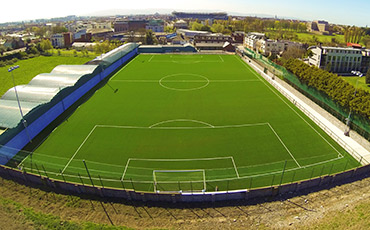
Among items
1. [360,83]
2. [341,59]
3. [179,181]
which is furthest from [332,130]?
[341,59]

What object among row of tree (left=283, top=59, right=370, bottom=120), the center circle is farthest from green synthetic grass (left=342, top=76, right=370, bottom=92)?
the center circle

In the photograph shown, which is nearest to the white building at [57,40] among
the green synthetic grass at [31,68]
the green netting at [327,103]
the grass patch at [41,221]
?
the green synthetic grass at [31,68]

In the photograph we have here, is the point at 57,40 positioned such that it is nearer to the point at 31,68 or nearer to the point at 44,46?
the point at 44,46

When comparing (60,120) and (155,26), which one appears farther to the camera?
(155,26)

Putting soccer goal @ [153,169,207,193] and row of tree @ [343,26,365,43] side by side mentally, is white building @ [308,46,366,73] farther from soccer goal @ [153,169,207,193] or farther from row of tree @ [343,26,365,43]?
row of tree @ [343,26,365,43]

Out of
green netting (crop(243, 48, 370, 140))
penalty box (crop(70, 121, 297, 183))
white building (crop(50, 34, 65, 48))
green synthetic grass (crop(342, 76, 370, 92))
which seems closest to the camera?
penalty box (crop(70, 121, 297, 183))

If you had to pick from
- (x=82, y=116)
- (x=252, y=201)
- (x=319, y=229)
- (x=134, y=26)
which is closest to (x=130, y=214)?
(x=252, y=201)

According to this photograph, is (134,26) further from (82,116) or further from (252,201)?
(252,201)
